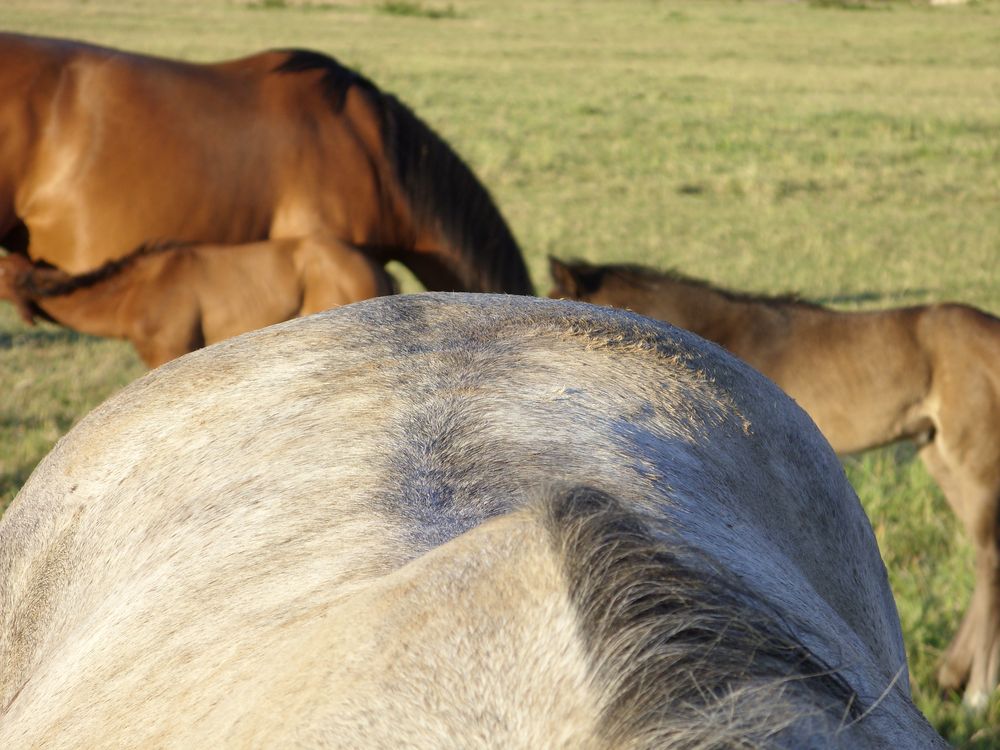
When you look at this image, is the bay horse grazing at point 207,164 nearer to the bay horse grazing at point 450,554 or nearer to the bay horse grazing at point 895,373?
the bay horse grazing at point 895,373

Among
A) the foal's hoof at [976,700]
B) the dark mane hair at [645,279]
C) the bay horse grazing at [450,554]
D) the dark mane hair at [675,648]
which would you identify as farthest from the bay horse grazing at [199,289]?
the dark mane hair at [675,648]

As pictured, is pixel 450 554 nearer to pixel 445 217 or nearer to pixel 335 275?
pixel 335 275

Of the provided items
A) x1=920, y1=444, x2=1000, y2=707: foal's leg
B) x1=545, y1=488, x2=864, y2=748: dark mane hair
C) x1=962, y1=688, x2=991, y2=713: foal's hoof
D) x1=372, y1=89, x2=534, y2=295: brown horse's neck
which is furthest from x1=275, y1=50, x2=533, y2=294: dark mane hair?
x1=545, y1=488, x2=864, y2=748: dark mane hair

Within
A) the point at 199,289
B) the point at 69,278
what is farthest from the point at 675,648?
the point at 69,278

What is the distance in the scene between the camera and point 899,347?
11.9 ft

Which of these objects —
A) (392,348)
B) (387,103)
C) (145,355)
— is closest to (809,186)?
(387,103)

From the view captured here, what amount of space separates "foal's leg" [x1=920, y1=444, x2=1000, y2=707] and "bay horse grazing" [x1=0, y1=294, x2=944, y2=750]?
1516mm

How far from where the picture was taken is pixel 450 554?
90 cm

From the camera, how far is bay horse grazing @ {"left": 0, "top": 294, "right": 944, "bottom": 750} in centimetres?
80

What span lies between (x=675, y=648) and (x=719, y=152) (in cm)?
1304

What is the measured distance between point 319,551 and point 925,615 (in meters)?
2.67

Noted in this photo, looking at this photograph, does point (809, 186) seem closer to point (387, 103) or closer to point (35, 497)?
point (387, 103)

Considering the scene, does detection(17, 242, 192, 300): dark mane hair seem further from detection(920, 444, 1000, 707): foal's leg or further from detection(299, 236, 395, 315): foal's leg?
detection(920, 444, 1000, 707): foal's leg

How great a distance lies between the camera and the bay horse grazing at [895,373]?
10.6ft
